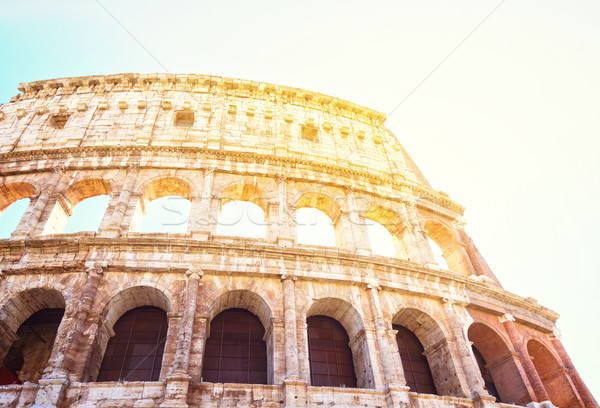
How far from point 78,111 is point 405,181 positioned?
15.1 meters

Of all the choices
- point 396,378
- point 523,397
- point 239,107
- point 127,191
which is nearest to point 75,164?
→ point 127,191

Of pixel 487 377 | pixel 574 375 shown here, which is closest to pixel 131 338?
pixel 487 377

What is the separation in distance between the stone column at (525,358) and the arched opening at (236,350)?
28.8 ft

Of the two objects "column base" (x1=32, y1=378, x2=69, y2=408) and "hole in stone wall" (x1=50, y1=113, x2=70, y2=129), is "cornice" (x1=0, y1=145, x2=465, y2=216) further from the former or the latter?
"column base" (x1=32, y1=378, x2=69, y2=408)

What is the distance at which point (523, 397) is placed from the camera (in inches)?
490

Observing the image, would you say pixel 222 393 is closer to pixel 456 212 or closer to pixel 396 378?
pixel 396 378

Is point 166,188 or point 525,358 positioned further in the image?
point 166,188

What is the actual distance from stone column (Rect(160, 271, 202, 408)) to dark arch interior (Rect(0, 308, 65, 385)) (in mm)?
4372

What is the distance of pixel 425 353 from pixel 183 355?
7.84 metres

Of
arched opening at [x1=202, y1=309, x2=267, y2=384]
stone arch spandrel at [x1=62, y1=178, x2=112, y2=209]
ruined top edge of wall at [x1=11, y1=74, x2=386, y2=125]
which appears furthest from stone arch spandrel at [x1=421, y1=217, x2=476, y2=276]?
stone arch spandrel at [x1=62, y1=178, x2=112, y2=209]

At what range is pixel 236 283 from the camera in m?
11.6

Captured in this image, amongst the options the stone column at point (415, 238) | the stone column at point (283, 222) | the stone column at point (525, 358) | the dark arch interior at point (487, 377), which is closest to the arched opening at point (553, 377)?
the stone column at point (525, 358)

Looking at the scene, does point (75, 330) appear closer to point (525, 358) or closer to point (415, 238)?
point (415, 238)

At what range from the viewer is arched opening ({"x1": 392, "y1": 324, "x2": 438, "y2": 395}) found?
12266 millimetres
